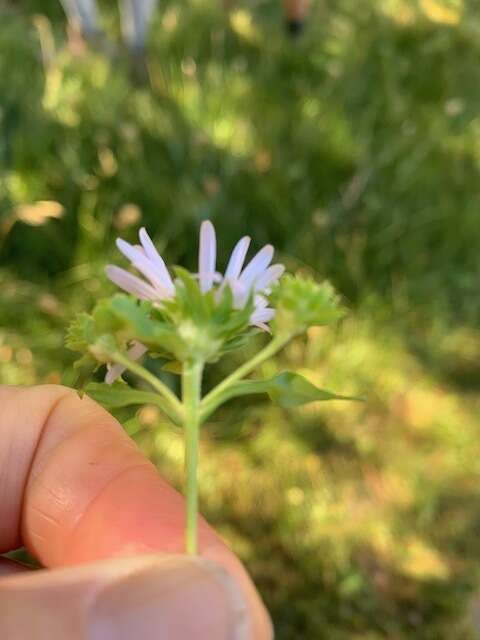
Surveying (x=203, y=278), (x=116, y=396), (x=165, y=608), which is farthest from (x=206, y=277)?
(x=165, y=608)

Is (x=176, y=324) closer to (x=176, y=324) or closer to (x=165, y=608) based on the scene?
(x=176, y=324)

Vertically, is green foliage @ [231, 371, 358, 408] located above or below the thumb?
above

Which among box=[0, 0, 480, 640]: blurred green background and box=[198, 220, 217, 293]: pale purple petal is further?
box=[0, 0, 480, 640]: blurred green background

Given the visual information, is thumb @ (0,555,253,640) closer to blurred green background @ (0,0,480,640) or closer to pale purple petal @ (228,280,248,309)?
pale purple petal @ (228,280,248,309)

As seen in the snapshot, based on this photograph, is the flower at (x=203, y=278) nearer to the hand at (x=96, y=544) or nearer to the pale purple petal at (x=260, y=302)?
the pale purple petal at (x=260, y=302)

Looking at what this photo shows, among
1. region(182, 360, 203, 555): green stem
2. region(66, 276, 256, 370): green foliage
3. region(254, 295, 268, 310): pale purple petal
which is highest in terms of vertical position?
region(254, 295, 268, 310): pale purple petal

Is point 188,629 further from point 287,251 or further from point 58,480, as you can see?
point 287,251

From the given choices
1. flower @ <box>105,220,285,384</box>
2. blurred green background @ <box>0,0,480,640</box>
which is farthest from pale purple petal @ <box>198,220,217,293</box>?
blurred green background @ <box>0,0,480,640</box>
